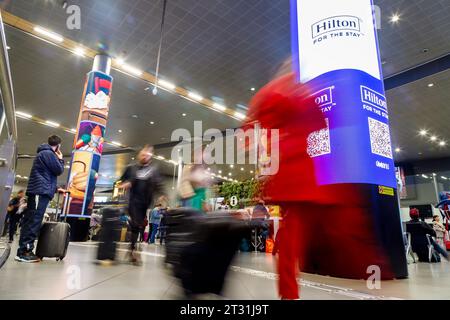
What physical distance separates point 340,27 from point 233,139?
41.3ft

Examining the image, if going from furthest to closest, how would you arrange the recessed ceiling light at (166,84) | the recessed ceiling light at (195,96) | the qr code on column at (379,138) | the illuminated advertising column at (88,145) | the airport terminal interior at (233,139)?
the recessed ceiling light at (195,96), the recessed ceiling light at (166,84), the illuminated advertising column at (88,145), the qr code on column at (379,138), the airport terminal interior at (233,139)

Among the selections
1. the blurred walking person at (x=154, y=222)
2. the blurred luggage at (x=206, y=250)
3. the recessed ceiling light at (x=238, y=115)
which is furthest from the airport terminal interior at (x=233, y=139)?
the recessed ceiling light at (x=238, y=115)

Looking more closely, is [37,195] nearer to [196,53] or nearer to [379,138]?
[379,138]

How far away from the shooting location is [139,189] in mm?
3518

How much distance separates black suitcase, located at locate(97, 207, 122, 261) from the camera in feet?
10.5

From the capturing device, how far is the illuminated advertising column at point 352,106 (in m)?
2.98

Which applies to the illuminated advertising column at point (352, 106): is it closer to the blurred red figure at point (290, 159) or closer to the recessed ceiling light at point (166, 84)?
the blurred red figure at point (290, 159)

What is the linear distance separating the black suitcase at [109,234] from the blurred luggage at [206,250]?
2000 mm

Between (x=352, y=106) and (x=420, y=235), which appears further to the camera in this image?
(x=420, y=235)

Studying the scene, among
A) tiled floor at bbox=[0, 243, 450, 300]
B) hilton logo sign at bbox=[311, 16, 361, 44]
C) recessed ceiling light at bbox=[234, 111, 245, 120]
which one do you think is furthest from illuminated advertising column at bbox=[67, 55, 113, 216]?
hilton logo sign at bbox=[311, 16, 361, 44]

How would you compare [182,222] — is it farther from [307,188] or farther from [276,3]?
[276,3]

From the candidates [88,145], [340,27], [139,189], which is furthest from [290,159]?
[88,145]
